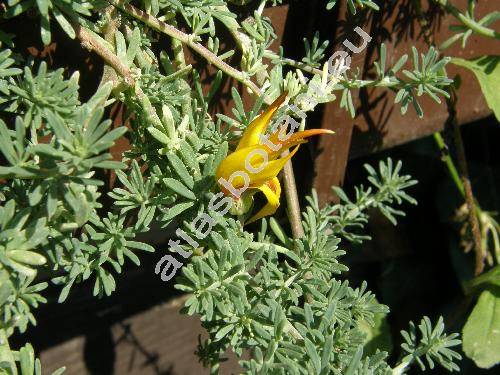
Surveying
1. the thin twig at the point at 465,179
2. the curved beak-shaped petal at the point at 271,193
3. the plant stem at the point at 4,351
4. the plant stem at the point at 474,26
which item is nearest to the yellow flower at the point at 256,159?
the curved beak-shaped petal at the point at 271,193

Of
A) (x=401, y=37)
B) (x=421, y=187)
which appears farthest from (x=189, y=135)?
(x=421, y=187)

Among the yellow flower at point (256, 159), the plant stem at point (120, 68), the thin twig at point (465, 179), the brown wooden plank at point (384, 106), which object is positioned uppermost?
the plant stem at point (120, 68)

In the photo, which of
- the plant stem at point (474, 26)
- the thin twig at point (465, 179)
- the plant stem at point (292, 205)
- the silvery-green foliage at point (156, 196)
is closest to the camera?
the silvery-green foliage at point (156, 196)

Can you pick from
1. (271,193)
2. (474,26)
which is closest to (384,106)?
(474,26)

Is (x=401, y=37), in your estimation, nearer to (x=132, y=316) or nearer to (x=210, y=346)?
(x=210, y=346)

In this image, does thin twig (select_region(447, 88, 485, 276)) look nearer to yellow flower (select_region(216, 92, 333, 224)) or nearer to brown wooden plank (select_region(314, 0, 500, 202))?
brown wooden plank (select_region(314, 0, 500, 202))

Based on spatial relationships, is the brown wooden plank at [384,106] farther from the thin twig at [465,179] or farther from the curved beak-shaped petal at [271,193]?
the curved beak-shaped petal at [271,193]

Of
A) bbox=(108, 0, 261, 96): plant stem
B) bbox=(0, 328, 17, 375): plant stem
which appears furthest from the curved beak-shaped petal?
bbox=(0, 328, 17, 375): plant stem
